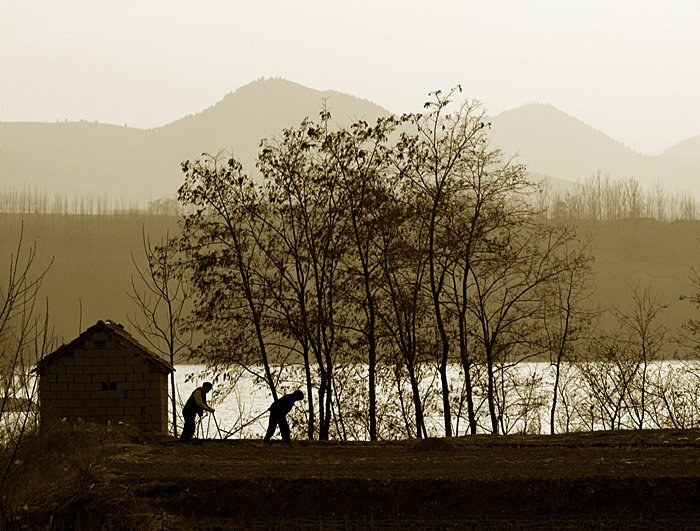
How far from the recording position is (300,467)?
1977 cm

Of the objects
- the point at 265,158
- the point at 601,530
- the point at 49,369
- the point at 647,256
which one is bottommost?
the point at 601,530

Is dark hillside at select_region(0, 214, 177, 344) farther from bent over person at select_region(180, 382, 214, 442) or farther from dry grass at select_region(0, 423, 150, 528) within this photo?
bent over person at select_region(180, 382, 214, 442)

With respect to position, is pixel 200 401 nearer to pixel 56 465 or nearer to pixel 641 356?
pixel 56 465

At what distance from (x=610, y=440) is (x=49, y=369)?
14.3 meters

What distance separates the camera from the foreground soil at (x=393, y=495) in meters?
16.4

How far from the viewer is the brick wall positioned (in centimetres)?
2784

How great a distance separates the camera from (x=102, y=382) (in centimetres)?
2789

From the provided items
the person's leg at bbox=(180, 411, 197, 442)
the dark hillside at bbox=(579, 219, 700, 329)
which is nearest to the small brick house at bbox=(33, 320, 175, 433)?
the person's leg at bbox=(180, 411, 197, 442)

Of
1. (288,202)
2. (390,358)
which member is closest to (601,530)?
(390,358)

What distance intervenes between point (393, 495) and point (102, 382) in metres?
12.8

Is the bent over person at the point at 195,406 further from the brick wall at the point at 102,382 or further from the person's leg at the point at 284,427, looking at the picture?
the brick wall at the point at 102,382

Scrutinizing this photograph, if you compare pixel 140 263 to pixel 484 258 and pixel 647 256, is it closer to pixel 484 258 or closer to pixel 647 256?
pixel 647 256

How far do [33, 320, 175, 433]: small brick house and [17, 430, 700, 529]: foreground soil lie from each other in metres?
7.76

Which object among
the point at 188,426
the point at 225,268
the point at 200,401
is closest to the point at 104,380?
the point at 188,426
